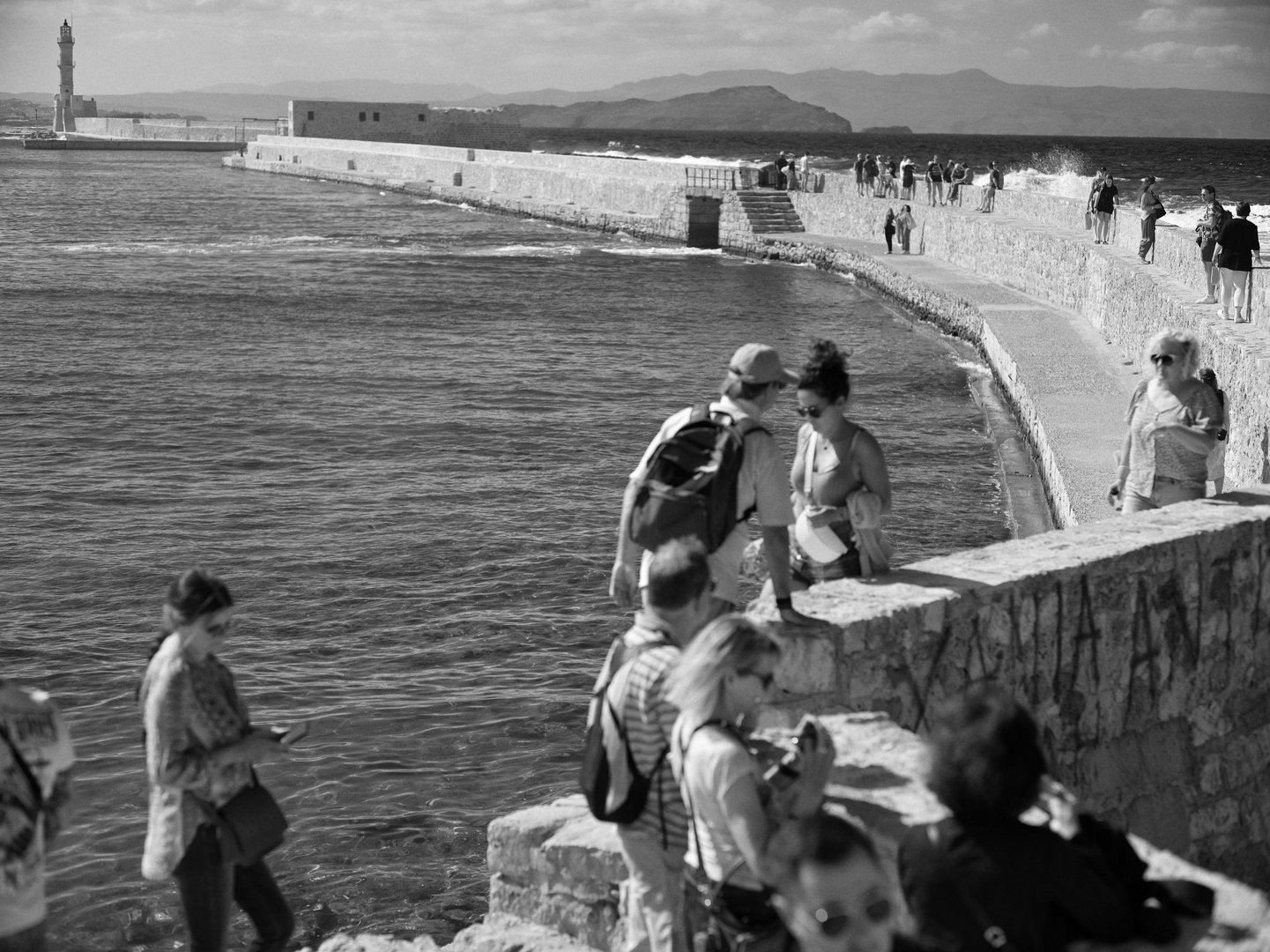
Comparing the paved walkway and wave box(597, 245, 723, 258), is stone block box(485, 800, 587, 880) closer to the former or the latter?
the paved walkway

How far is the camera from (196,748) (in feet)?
13.1

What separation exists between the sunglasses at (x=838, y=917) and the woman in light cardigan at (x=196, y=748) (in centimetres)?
188

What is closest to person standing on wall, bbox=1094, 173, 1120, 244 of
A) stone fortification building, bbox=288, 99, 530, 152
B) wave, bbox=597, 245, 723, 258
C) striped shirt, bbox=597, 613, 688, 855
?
wave, bbox=597, 245, 723, 258

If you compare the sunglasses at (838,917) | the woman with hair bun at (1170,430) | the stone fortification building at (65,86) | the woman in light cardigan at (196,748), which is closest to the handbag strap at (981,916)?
the sunglasses at (838,917)

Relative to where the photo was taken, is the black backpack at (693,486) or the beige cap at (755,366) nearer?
the black backpack at (693,486)

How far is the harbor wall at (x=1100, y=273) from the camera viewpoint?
1071cm

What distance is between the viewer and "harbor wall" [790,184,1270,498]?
10.7m

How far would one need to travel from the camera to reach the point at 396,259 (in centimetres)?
4219

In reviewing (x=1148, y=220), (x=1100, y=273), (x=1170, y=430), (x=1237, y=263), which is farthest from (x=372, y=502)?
(x=1148, y=220)

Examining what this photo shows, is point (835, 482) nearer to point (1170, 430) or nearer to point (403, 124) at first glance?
point (1170, 430)

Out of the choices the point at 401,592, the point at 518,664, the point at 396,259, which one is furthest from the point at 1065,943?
the point at 396,259

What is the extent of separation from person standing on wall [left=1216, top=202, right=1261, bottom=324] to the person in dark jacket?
12.0 metres

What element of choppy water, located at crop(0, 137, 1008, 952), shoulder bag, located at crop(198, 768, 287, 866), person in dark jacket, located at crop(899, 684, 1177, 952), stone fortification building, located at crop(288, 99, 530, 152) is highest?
stone fortification building, located at crop(288, 99, 530, 152)

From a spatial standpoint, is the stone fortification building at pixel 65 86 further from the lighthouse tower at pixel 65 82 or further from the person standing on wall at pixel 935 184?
the person standing on wall at pixel 935 184
